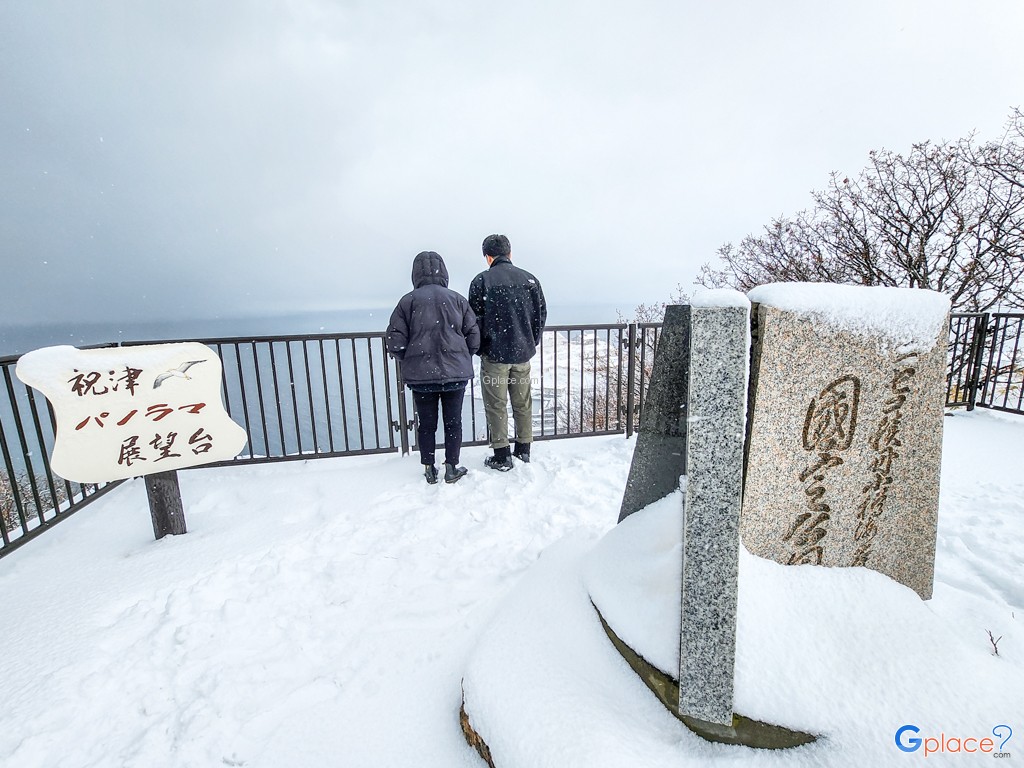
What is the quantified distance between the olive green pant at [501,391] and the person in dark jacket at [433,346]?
0.36 meters

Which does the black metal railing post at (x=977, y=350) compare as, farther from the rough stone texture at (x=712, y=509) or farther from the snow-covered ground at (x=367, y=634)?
the rough stone texture at (x=712, y=509)

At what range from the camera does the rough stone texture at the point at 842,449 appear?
1886 mm

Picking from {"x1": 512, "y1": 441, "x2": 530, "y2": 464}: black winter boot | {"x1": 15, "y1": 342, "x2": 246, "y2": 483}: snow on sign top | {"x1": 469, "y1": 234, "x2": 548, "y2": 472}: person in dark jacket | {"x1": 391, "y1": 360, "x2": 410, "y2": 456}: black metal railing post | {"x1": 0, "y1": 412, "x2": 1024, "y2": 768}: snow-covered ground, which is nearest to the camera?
{"x1": 0, "y1": 412, "x2": 1024, "y2": 768}: snow-covered ground

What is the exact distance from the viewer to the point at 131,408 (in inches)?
108

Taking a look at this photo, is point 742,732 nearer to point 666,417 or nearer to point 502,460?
point 666,417

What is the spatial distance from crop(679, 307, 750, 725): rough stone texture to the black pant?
2733 mm

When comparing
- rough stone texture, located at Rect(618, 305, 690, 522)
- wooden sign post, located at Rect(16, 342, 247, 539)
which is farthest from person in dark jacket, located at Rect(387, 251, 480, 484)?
rough stone texture, located at Rect(618, 305, 690, 522)

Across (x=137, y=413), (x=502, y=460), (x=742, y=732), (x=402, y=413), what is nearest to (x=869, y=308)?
(x=742, y=732)

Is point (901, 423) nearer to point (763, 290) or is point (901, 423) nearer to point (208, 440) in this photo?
point (763, 290)

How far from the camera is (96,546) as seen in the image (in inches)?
121

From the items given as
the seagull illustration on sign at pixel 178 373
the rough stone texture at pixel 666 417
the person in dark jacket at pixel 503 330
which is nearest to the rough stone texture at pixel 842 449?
the rough stone texture at pixel 666 417

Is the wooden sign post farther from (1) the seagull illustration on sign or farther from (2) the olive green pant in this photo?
(2) the olive green pant

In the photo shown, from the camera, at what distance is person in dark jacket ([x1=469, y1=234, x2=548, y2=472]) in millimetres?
4031

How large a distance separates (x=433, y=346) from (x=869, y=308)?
287 cm
